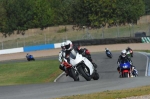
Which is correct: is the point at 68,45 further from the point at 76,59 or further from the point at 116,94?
the point at 116,94

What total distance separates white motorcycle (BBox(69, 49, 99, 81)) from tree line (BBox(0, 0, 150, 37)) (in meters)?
57.3

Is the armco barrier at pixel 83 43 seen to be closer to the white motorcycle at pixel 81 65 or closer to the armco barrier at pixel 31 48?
the armco barrier at pixel 31 48

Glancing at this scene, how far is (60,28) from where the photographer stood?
7431cm

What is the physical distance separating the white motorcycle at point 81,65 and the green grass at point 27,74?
33.0 ft

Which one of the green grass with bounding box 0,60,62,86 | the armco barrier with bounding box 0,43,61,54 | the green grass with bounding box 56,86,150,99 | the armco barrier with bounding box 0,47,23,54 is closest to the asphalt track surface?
the green grass with bounding box 56,86,150,99

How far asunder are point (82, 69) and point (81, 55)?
45 centimetres

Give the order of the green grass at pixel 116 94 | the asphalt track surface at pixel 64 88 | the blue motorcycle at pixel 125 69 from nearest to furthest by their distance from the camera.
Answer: the green grass at pixel 116 94
the asphalt track surface at pixel 64 88
the blue motorcycle at pixel 125 69

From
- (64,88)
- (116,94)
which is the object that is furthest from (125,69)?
(116,94)

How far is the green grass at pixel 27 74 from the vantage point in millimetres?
27788

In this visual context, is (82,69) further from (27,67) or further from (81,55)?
(27,67)

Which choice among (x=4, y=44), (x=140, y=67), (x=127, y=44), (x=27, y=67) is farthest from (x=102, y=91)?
(x=4, y=44)

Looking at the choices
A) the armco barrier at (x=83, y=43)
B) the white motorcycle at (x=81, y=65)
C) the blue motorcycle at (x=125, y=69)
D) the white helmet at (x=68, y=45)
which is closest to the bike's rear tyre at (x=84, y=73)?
the white motorcycle at (x=81, y=65)

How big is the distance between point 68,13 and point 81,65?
65.8 m

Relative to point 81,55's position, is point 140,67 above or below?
below
